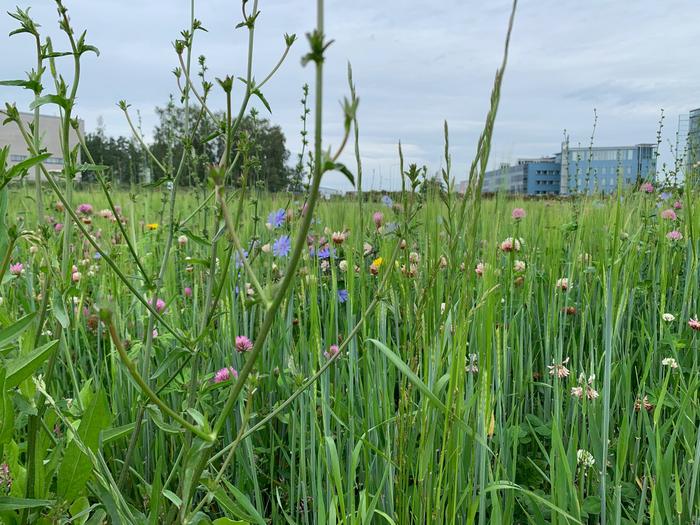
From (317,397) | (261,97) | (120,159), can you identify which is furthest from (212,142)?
(120,159)

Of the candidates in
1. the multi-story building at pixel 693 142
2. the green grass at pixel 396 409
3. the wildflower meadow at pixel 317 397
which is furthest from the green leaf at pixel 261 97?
the multi-story building at pixel 693 142

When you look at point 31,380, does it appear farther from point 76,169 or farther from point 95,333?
point 95,333

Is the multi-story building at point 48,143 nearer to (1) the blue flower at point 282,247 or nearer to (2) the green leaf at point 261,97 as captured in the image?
(2) the green leaf at point 261,97

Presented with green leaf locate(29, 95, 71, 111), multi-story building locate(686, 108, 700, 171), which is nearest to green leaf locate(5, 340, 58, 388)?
green leaf locate(29, 95, 71, 111)

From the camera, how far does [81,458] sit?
63 centimetres

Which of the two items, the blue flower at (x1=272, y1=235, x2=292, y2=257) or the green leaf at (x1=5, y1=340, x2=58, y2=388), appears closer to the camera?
the green leaf at (x1=5, y1=340, x2=58, y2=388)

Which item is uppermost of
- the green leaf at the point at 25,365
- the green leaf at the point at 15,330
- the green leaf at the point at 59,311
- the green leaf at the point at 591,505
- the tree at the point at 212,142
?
the tree at the point at 212,142

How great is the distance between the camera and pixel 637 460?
99cm

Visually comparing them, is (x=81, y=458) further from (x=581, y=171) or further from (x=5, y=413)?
(x=581, y=171)

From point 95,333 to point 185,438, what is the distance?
0.99 meters

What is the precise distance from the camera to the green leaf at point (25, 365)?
605 millimetres

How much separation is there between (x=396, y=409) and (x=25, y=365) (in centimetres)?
63

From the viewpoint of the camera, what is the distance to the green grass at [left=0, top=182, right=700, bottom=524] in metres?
0.64

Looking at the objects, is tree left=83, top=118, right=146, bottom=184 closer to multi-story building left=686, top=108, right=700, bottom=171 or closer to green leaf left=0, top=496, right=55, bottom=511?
green leaf left=0, top=496, right=55, bottom=511
